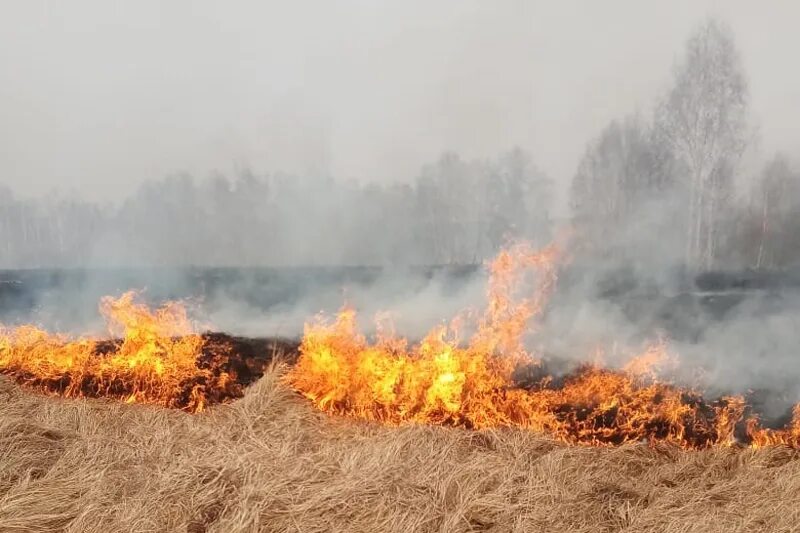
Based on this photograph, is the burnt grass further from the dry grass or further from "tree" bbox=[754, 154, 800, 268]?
"tree" bbox=[754, 154, 800, 268]

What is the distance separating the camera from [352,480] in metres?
4.48

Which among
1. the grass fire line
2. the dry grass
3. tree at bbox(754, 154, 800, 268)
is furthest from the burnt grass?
tree at bbox(754, 154, 800, 268)

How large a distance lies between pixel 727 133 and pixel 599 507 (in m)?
17.8

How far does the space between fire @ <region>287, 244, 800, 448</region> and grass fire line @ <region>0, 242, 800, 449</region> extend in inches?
0.5

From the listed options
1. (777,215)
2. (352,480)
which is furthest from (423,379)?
(777,215)

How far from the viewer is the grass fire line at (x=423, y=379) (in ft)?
20.2

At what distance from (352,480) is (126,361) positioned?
454cm

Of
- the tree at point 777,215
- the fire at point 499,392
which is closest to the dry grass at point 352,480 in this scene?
the fire at point 499,392

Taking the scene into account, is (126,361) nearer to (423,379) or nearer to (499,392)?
(423,379)

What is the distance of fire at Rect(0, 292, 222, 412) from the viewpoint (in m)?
7.15

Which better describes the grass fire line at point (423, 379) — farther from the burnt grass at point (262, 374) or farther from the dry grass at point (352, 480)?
the dry grass at point (352, 480)

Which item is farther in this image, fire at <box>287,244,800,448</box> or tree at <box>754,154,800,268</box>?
tree at <box>754,154,800,268</box>

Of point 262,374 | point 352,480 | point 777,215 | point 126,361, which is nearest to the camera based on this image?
point 352,480

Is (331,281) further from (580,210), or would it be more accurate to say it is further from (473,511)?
(473,511)
